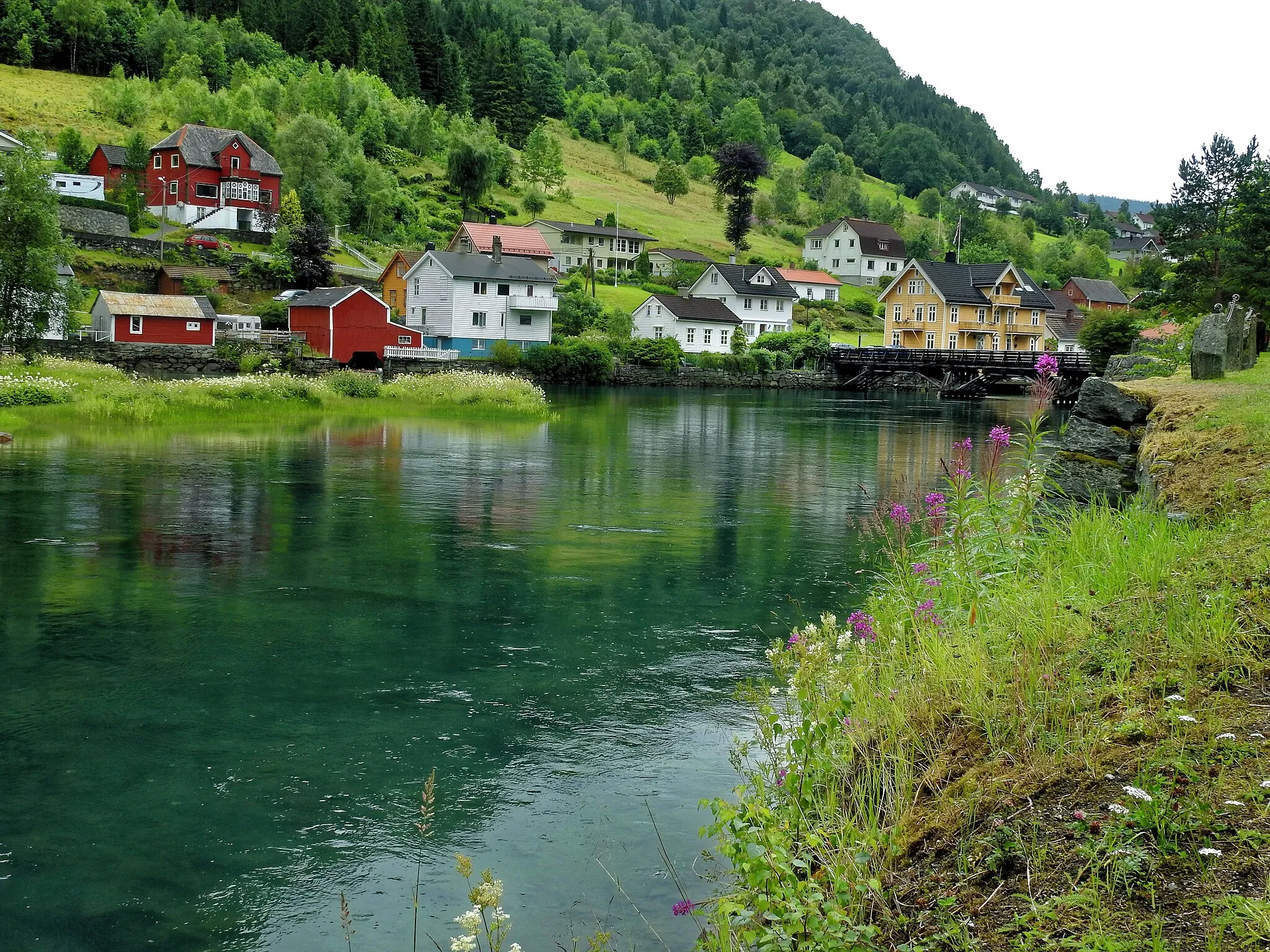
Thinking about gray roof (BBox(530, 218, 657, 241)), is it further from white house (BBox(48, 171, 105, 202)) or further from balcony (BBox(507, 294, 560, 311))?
white house (BBox(48, 171, 105, 202))

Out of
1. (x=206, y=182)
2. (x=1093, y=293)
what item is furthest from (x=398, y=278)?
(x=1093, y=293)

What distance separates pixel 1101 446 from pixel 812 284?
118855mm

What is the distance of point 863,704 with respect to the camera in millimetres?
7930

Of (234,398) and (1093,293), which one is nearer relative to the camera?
(234,398)

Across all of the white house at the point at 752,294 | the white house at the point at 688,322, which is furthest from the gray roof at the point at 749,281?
the white house at the point at 688,322

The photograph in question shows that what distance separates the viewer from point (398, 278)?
86.3 meters

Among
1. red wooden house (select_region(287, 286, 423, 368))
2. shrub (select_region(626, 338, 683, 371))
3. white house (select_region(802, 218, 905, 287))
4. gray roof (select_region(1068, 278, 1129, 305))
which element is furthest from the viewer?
white house (select_region(802, 218, 905, 287))

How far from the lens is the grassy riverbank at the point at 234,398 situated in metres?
39.6

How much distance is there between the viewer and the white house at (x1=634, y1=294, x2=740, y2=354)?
9812 centimetres

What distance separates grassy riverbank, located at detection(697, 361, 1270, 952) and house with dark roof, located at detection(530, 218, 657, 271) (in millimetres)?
111163

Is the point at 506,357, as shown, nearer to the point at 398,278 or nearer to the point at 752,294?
the point at 398,278

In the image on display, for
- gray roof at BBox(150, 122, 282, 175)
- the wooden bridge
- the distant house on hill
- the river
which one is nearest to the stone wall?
gray roof at BBox(150, 122, 282, 175)

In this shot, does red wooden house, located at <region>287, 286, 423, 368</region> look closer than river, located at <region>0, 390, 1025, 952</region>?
No

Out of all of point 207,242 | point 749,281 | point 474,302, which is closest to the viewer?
point 474,302
